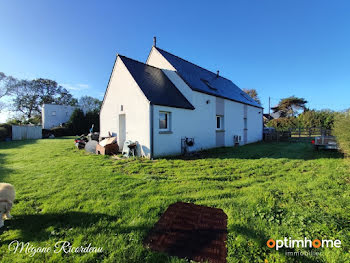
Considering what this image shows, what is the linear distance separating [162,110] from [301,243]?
A: 7501 mm

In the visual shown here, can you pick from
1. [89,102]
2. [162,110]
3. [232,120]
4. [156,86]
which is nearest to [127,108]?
[156,86]

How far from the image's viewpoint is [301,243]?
7.66ft

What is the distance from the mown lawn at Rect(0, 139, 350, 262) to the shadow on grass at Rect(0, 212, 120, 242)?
2 centimetres

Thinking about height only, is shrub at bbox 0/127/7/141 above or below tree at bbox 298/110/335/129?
below

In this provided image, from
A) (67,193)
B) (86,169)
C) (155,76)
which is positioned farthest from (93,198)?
(155,76)

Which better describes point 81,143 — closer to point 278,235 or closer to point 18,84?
point 278,235

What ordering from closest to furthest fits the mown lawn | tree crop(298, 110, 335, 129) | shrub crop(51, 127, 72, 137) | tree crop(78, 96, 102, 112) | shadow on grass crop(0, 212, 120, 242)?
the mown lawn → shadow on grass crop(0, 212, 120, 242) → tree crop(298, 110, 335, 129) → shrub crop(51, 127, 72, 137) → tree crop(78, 96, 102, 112)

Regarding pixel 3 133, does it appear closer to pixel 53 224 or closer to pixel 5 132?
pixel 5 132

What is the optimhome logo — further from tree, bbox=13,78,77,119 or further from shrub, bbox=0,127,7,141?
tree, bbox=13,78,77,119

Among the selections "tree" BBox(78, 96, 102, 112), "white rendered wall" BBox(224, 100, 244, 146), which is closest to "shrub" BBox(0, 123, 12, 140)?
"white rendered wall" BBox(224, 100, 244, 146)

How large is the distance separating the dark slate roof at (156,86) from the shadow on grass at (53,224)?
20.0 feet

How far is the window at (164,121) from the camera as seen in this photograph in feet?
29.7

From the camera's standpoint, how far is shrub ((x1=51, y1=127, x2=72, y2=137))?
27.3m

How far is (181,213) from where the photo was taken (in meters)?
3.17
